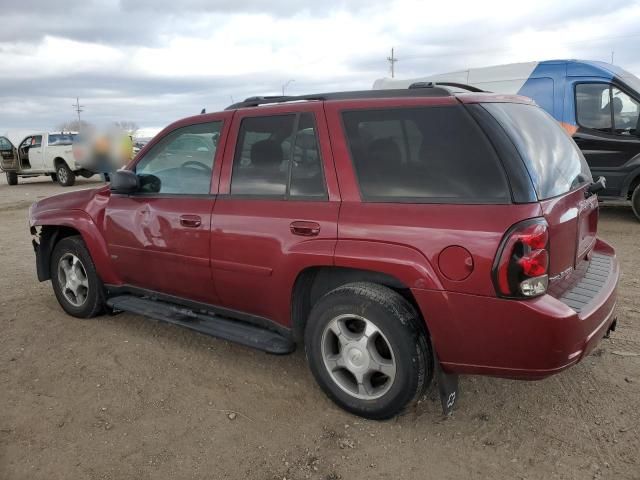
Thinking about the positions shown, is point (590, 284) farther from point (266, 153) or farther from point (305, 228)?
point (266, 153)

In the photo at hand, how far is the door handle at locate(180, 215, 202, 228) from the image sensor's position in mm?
3557

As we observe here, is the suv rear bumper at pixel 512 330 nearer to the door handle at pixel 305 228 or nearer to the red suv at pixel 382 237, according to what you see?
the red suv at pixel 382 237

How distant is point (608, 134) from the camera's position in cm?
817

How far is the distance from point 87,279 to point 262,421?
7.53 feet

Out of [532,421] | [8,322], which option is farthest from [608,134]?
[8,322]

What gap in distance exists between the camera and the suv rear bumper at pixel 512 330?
244cm

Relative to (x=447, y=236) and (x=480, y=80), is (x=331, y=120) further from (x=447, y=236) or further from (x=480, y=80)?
(x=480, y=80)

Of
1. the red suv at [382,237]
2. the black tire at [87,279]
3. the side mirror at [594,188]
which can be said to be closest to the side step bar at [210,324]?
the red suv at [382,237]

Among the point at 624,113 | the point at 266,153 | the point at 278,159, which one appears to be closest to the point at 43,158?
the point at 624,113

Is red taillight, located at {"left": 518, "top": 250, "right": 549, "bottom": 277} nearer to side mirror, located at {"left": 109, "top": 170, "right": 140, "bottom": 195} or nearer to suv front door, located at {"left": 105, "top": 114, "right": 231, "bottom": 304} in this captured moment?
suv front door, located at {"left": 105, "top": 114, "right": 231, "bottom": 304}

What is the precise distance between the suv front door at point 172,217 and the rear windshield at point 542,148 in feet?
6.01

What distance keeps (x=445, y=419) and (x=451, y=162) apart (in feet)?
4.69

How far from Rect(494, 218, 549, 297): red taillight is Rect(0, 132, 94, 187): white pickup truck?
54.4 feet

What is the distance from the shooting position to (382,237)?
2.75 meters
